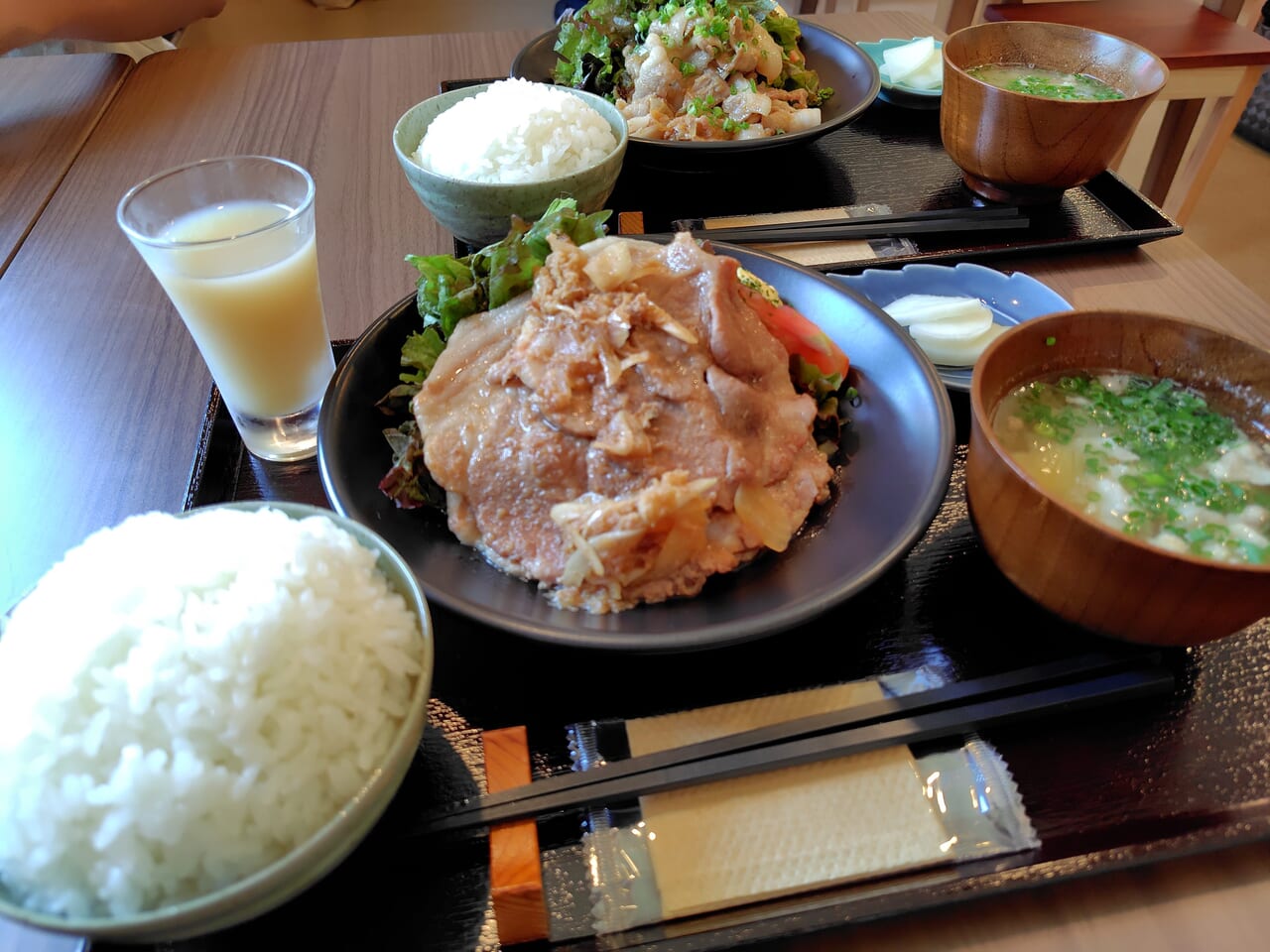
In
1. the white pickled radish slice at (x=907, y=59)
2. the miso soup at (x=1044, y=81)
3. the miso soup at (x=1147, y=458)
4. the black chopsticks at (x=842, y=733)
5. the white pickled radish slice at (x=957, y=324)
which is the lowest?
the black chopsticks at (x=842, y=733)

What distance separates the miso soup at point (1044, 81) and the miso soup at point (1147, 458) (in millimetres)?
1534

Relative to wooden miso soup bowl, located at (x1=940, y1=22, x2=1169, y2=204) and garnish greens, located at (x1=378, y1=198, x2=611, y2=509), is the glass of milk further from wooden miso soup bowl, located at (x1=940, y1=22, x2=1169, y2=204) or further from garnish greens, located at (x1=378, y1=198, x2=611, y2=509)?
wooden miso soup bowl, located at (x1=940, y1=22, x2=1169, y2=204)

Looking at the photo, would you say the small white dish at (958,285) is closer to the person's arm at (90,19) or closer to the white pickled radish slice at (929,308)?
the white pickled radish slice at (929,308)

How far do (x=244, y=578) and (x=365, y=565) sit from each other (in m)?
0.17

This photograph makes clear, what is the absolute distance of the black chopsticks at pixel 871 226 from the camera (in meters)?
2.48

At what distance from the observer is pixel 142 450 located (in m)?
1.98

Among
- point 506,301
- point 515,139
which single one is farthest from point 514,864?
point 515,139

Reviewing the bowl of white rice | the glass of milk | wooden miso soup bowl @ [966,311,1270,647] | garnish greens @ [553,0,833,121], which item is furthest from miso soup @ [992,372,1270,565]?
garnish greens @ [553,0,833,121]

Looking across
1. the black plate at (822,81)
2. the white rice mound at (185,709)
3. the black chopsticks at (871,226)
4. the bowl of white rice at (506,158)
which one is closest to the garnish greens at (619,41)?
the black plate at (822,81)

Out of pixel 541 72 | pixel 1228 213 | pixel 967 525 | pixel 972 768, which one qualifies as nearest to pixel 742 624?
pixel 972 768

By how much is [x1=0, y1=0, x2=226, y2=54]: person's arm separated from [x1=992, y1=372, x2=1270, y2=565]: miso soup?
4.28m

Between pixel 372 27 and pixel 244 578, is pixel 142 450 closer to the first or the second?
pixel 244 578

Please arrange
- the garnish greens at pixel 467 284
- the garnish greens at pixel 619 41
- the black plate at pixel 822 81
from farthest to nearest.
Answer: the garnish greens at pixel 619 41, the black plate at pixel 822 81, the garnish greens at pixel 467 284

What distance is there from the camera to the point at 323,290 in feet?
7.86
